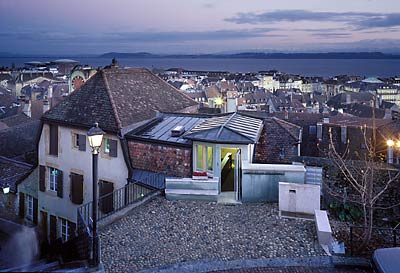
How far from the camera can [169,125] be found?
20359 millimetres

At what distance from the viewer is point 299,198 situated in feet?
45.8

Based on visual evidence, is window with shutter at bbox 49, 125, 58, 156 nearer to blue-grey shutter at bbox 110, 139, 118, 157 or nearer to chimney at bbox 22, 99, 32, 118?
blue-grey shutter at bbox 110, 139, 118, 157

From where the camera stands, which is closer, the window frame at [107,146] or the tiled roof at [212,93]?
the window frame at [107,146]

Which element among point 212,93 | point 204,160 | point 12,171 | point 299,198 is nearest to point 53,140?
point 12,171

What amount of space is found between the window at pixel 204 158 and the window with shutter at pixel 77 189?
6.43m

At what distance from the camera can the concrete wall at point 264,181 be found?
1539 centimetres

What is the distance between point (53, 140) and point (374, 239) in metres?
15.7

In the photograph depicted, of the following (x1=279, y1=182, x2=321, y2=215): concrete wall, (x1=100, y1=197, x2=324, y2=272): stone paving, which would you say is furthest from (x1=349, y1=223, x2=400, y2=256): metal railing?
(x1=279, y1=182, x2=321, y2=215): concrete wall

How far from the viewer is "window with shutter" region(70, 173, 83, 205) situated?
2097 cm

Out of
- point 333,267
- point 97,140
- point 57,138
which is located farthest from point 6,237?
point 57,138

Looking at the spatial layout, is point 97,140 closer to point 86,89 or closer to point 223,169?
point 223,169

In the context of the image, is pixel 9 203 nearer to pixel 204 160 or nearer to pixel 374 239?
pixel 204 160

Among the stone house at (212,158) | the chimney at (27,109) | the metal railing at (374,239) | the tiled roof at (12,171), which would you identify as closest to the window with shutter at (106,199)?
the stone house at (212,158)

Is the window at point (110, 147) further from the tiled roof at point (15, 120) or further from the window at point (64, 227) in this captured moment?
the tiled roof at point (15, 120)
